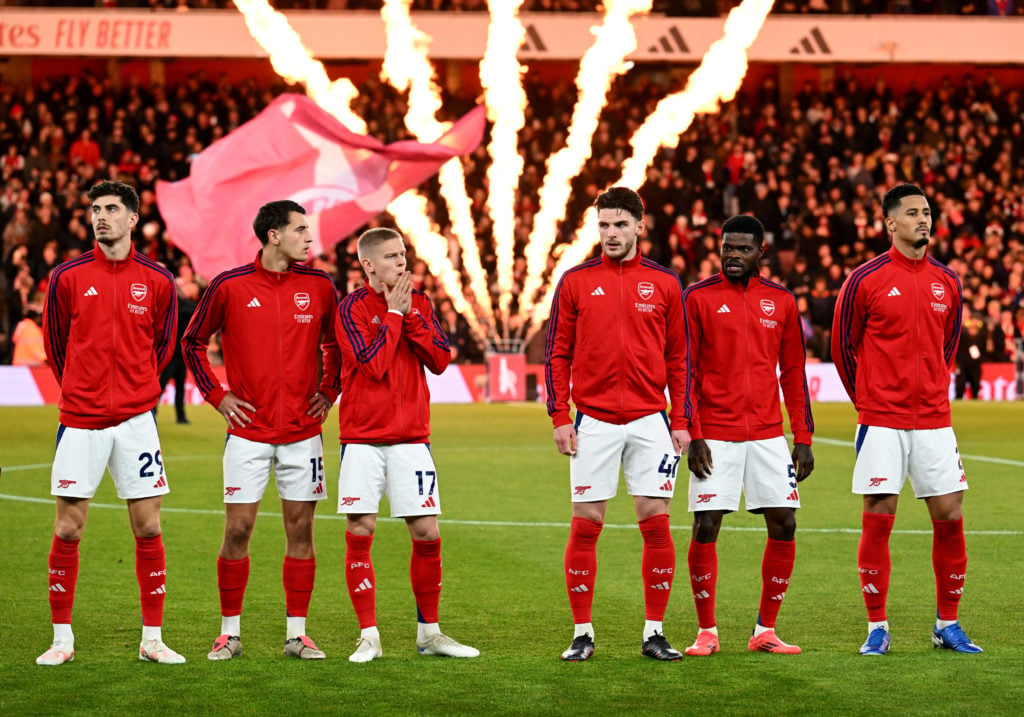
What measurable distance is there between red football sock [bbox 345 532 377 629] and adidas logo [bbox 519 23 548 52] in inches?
1203

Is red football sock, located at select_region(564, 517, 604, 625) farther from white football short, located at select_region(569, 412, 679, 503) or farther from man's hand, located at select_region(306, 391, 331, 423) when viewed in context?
man's hand, located at select_region(306, 391, 331, 423)

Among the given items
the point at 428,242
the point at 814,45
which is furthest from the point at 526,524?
the point at 814,45

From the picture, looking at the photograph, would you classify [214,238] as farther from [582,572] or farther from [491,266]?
[582,572]

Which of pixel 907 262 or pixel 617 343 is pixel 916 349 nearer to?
pixel 907 262

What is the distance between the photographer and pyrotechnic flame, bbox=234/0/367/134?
1414 inches

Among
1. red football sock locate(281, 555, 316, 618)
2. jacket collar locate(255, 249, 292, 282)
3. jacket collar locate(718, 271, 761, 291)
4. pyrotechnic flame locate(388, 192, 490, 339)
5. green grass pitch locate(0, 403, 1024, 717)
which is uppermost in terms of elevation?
pyrotechnic flame locate(388, 192, 490, 339)

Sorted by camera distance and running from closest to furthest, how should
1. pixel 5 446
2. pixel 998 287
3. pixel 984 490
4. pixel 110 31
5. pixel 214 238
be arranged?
1. pixel 984 490
2. pixel 5 446
3. pixel 214 238
4. pixel 998 287
5. pixel 110 31

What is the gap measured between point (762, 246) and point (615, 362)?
1.05 metres

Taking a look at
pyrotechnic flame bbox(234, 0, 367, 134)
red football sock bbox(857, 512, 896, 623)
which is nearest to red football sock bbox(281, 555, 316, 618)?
red football sock bbox(857, 512, 896, 623)

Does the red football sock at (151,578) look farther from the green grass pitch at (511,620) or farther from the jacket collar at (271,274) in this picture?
the jacket collar at (271,274)

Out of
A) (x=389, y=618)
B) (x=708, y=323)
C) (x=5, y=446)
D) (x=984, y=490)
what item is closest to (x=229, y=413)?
(x=389, y=618)

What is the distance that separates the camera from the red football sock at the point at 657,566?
295 inches

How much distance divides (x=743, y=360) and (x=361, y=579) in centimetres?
222

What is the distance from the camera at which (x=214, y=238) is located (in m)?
21.5
